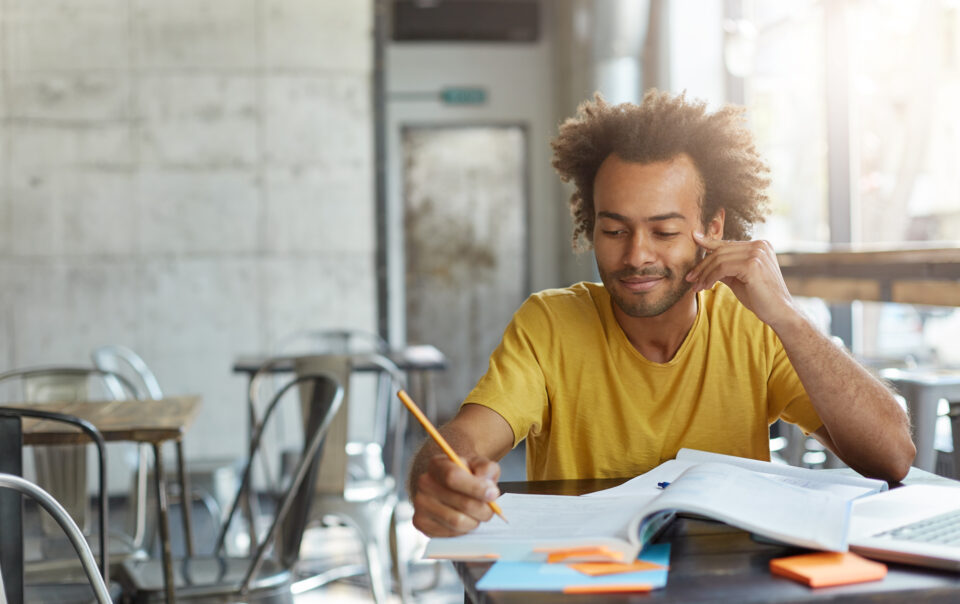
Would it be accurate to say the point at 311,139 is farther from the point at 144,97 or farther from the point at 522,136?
the point at 522,136

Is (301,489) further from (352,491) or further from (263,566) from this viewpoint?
(352,491)

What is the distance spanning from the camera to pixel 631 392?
1.50 m

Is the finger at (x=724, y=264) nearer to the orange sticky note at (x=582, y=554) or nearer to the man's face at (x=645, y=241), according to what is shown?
the man's face at (x=645, y=241)

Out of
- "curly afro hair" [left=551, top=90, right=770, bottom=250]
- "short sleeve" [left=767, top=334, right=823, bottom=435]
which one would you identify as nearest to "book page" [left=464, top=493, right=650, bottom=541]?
"short sleeve" [left=767, top=334, right=823, bottom=435]

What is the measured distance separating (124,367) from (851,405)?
14.1 feet

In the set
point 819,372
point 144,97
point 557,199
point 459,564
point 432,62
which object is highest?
point 432,62

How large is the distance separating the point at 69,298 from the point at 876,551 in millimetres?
4706

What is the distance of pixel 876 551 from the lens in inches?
36.5

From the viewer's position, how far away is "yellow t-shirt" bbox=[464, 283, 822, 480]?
1469 mm

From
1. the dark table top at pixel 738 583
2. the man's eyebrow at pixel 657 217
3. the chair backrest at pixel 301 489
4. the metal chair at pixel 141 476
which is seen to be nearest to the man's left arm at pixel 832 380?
the man's eyebrow at pixel 657 217

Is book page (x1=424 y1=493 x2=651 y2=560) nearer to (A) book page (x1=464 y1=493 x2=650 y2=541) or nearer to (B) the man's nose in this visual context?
(A) book page (x1=464 y1=493 x2=650 y2=541)

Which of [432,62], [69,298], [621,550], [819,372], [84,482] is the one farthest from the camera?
[432,62]

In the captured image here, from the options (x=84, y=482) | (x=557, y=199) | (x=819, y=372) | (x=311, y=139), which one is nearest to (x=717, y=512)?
(x=819, y=372)

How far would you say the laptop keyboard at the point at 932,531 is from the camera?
3.11ft
